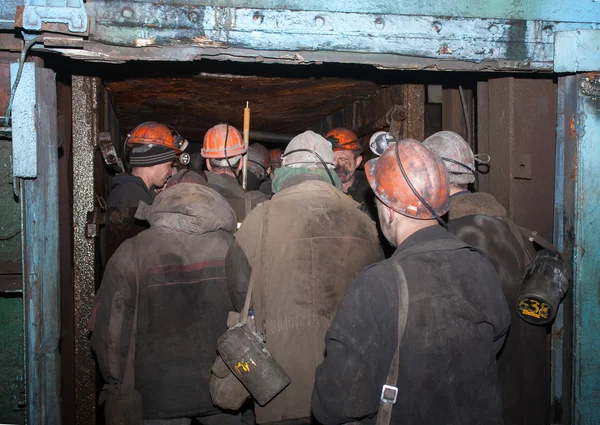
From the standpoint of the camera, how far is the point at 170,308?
306cm

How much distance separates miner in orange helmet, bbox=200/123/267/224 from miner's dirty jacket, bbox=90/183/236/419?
817 millimetres

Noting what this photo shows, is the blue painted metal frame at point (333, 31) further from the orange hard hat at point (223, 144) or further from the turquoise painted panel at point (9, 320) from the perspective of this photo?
the orange hard hat at point (223, 144)

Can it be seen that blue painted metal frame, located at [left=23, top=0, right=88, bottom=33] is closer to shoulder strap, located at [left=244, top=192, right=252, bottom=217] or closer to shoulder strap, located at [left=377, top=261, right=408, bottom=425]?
shoulder strap, located at [left=244, top=192, right=252, bottom=217]

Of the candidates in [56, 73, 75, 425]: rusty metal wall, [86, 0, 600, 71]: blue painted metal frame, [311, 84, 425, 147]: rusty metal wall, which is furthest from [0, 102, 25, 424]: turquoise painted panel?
[311, 84, 425, 147]: rusty metal wall

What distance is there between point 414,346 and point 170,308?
1654mm

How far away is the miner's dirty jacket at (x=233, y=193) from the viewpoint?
13.0ft

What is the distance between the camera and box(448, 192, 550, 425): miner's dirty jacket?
9.04 ft

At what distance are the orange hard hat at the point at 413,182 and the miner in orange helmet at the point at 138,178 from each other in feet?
9.01

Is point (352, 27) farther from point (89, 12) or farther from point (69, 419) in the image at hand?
point (69, 419)

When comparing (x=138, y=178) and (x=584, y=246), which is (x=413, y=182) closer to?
(x=584, y=246)

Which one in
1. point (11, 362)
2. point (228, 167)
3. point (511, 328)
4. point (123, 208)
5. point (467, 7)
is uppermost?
point (467, 7)

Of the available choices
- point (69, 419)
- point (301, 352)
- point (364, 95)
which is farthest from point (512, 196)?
point (69, 419)

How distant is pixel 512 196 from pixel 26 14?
3.04 metres

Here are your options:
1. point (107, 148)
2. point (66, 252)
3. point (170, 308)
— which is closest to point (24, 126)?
point (170, 308)
